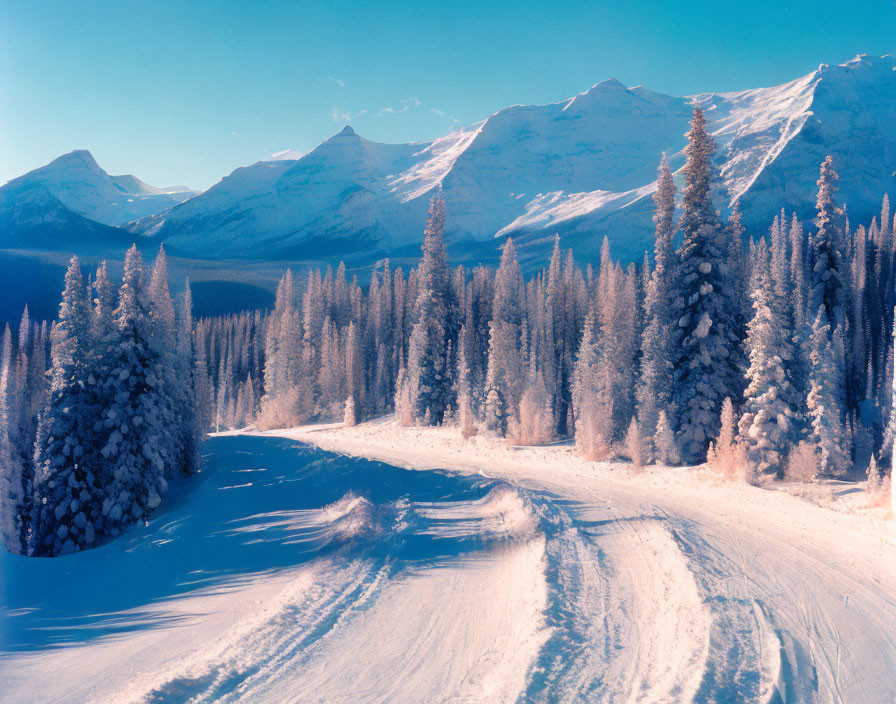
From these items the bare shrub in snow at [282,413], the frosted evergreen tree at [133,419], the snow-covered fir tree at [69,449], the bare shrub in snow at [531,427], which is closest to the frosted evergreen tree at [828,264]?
the bare shrub in snow at [531,427]

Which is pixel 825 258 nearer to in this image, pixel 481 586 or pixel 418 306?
pixel 418 306

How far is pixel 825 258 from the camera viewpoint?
3125 centimetres

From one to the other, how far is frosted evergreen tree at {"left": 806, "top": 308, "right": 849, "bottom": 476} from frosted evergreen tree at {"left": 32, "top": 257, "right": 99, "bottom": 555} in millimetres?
24651

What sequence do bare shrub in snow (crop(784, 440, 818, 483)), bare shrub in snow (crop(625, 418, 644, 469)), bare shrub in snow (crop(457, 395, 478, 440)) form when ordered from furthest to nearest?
bare shrub in snow (crop(457, 395, 478, 440))
bare shrub in snow (crop(625, 418, 644, 469))
bare shrub in snow (crop(784, 440, 818, 483))

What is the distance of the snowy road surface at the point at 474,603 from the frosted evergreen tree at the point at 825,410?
813cm

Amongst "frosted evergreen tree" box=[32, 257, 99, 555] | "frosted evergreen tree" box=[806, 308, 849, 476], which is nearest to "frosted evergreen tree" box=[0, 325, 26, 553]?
"frosted evergreen tree" box=[32, 257, 99, 555]

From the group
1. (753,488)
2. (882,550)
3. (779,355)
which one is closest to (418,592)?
(882,550)

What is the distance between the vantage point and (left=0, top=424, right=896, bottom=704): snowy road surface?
16.0 feet

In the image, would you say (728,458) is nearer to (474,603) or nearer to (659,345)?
(659,345)

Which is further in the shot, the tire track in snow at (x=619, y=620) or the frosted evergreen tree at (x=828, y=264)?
the frosted evergreen tree at (x=828, y=264)

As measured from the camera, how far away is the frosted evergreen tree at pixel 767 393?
15008 mm

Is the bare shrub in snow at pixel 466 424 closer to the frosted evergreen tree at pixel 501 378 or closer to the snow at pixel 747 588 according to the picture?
the frosted evergreen tree at pixel 501 378

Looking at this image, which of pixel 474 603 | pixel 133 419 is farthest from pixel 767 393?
pixel 133 419

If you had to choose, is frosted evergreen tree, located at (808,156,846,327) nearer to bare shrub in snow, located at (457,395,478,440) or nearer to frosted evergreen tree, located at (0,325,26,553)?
bare shrub in snow, located at (457,395,478,440)
